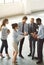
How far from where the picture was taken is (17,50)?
1.01m

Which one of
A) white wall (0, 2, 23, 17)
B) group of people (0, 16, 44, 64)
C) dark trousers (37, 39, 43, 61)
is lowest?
dark trousers (37, 39, 43, 61)

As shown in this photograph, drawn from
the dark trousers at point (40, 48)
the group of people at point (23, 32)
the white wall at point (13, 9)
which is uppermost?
the white wall at point (13, 9)

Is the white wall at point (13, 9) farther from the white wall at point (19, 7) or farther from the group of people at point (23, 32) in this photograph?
the group of people at point (23, 32)

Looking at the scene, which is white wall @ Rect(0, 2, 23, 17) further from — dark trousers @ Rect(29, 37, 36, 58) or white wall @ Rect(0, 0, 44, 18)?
dark trousers @ Rect(29, 37, 36, 58)

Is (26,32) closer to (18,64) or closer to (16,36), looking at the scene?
(16,36)

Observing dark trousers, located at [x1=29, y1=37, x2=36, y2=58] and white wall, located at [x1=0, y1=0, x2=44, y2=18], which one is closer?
dark trousers, located at [x1=29, y1=37, x2=36, y2=58]

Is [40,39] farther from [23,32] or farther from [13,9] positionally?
[13,9]

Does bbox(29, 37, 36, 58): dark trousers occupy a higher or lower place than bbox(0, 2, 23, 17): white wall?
lower

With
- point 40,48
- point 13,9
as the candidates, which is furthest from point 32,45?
point 13,9

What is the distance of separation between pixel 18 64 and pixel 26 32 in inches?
6.4

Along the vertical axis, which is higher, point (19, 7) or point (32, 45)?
point (19, 7)

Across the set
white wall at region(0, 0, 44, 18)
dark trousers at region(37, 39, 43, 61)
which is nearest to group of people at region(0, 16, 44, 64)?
dark trousers at region(37, 39, 43, 61)

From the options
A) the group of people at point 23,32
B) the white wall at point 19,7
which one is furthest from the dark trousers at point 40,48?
the white wall at point 19,7

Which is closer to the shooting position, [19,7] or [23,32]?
[23,32]
